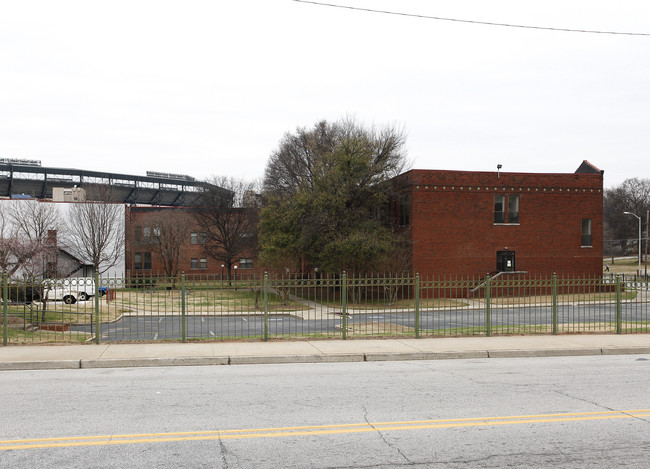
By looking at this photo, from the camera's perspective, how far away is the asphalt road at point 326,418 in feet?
20.4

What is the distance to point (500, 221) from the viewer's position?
140 feet

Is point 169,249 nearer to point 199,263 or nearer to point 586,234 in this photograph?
point 199,263

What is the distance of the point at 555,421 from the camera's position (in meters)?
7.62

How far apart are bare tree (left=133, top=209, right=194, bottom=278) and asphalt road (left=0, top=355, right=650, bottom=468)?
176ft

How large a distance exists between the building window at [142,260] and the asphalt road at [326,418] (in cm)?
5769

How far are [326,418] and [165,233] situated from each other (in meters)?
59.0

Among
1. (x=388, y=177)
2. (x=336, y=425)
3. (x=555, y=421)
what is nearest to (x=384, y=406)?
(x=336, y=425)

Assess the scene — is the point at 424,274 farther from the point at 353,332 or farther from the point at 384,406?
the point at 384,406

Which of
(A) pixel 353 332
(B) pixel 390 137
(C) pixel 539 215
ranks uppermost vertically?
(B) pixel 390 137

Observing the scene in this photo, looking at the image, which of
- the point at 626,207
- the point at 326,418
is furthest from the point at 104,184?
the point at 626,207

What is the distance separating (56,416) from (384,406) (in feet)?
15.0

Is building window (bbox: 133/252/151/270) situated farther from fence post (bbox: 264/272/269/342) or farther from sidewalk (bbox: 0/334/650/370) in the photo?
fence post (bbox: 264/272/269/342)

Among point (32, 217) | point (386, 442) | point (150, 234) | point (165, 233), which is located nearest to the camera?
point (386, 442)

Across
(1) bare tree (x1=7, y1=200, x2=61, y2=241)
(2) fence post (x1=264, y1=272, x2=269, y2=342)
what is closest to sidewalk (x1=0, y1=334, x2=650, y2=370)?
(2) fence post (x1=264, y1=272, x2=269, y2=342)
